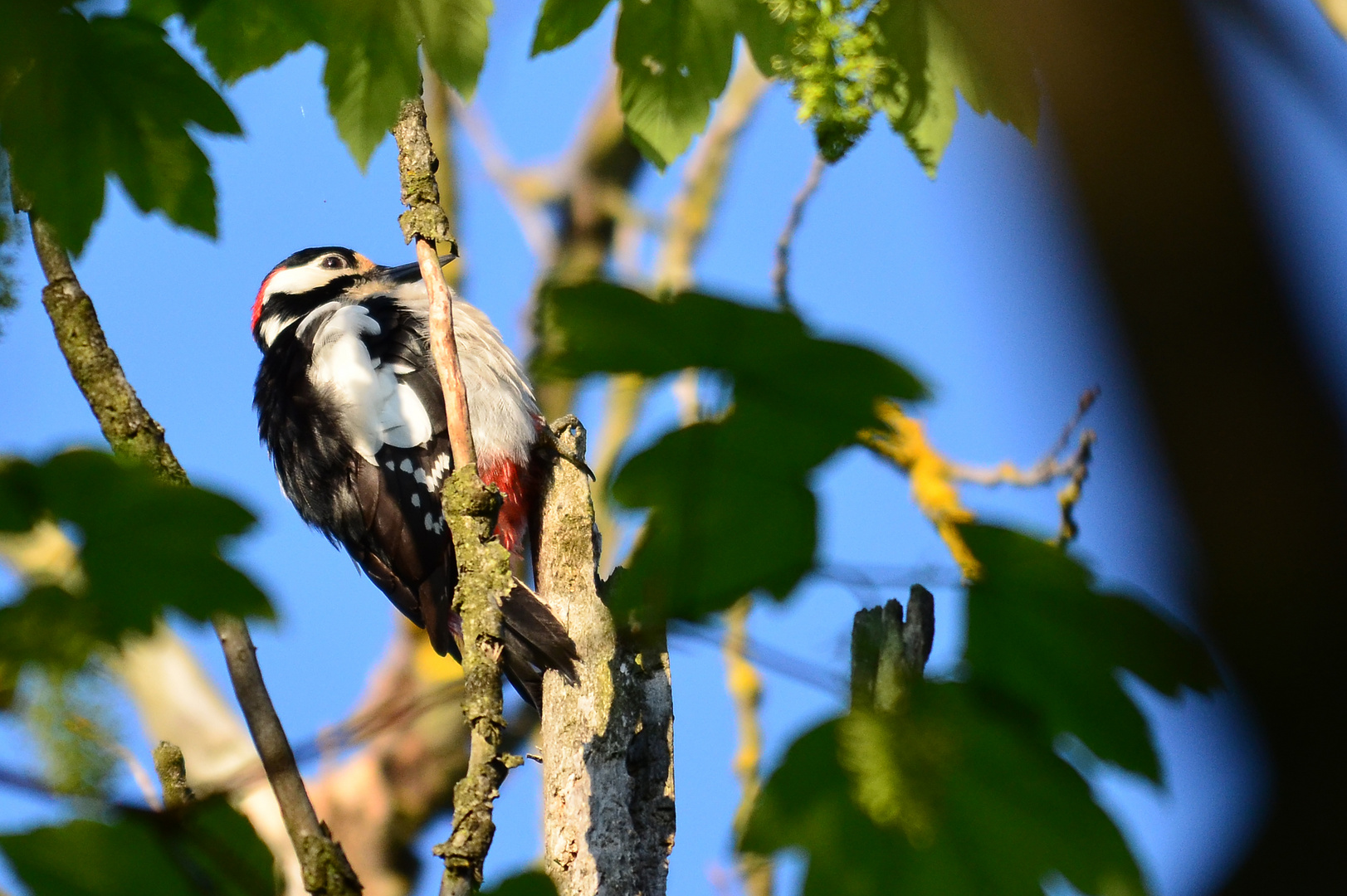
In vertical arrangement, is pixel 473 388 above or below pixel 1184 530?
above

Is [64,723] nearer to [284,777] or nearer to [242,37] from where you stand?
[284,777]

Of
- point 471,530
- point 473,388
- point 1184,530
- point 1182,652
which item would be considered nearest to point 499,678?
point 471,530

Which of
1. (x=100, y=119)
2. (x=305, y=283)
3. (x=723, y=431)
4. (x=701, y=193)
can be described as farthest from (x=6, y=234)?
(x=701, y=193)

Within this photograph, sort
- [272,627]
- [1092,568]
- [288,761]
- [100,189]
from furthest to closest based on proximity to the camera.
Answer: [100,189]
[288,761]
[272,627]
[1092,568]

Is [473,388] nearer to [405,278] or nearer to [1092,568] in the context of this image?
[405,278]

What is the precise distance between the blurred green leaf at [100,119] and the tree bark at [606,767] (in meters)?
1.08

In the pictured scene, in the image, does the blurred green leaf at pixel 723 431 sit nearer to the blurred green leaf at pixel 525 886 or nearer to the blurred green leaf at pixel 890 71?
the blurred green leaf at pixel 525 886

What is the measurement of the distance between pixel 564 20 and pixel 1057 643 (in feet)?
3.60

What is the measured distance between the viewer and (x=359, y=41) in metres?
1.44

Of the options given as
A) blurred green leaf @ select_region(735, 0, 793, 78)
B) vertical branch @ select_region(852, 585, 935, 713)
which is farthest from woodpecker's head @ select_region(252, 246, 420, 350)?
vertical branch @ select_region(852, 585, 935, 713)

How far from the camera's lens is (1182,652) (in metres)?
0.71

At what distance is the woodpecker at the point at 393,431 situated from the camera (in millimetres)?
3689

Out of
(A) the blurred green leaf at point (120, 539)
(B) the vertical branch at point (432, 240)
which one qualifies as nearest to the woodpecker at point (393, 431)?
(B) the vertical branch at point (432, 240)

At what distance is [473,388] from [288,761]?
100 inches
